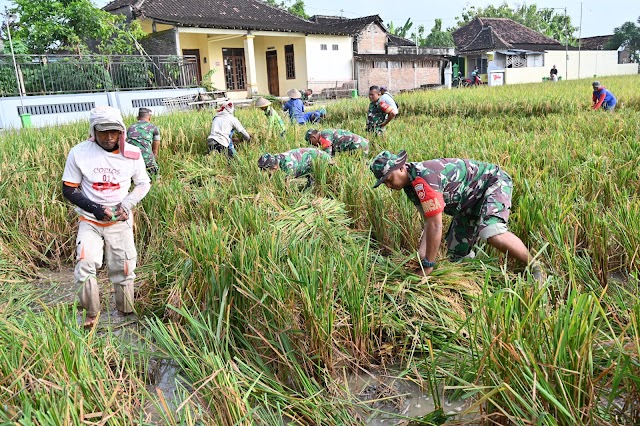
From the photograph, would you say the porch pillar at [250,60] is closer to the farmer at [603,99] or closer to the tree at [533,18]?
the farmer at [603,99]

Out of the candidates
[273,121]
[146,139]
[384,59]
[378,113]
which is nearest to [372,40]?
[384,59]

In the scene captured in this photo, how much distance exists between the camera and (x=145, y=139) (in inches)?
236

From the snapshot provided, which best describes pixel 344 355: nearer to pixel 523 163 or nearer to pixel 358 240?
pixel 358 240

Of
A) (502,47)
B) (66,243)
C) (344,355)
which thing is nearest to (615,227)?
(344,355)

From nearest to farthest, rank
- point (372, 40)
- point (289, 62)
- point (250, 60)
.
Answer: point (250, 60), point (289, 62), point (372, 40)

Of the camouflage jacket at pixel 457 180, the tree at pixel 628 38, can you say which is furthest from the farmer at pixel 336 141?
the tree at pixel 628 38

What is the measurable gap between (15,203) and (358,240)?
124 inches

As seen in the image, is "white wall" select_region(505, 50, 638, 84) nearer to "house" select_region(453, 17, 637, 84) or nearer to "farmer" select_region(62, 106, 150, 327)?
"house" select_region(453, 17, 637, 84)

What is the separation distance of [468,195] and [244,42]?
19.1 m

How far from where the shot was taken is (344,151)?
6.33m

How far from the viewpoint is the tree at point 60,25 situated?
610 inches

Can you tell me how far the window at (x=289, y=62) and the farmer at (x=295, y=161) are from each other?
1785 centimetres

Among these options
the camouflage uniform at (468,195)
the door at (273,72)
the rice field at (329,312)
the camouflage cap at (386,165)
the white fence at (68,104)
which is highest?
the door at (273,72)

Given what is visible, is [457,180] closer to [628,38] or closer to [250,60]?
[250,60]
